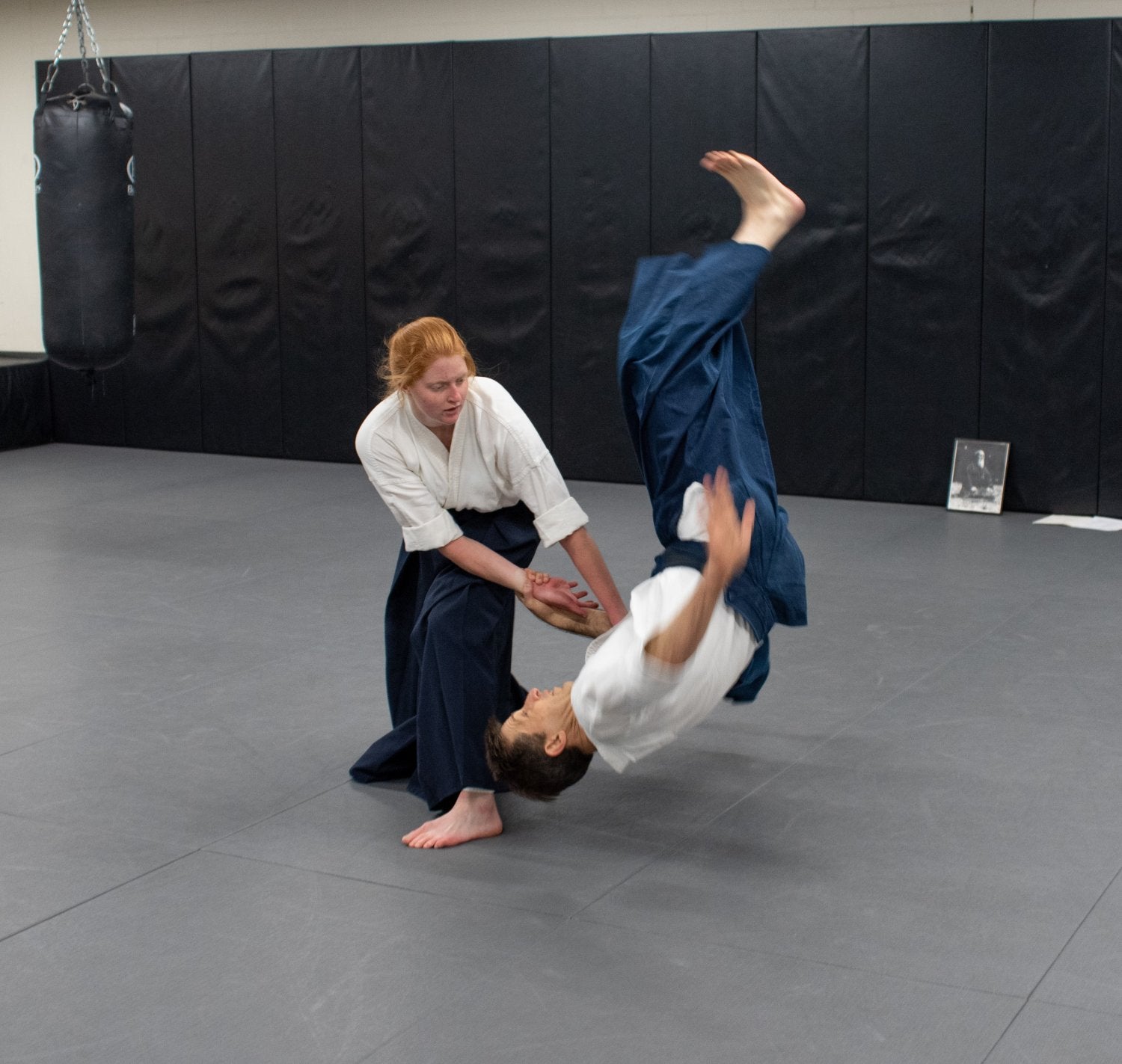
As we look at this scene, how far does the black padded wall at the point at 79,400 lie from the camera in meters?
8.36

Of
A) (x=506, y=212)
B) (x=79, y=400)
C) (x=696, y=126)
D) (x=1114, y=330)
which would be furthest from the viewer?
(x=79, y=400)

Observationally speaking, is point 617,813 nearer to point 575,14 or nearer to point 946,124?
point 946,124

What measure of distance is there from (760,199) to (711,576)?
0.94 meters

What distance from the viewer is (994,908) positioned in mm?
2641

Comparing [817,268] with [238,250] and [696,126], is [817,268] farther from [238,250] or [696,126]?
[238,250]

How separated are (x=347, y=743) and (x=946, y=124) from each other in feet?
13.2

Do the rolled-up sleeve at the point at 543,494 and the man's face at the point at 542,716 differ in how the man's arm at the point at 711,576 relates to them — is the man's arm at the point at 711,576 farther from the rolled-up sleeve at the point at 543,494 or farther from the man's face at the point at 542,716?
the rolled-up sleeve at the point at 543,494

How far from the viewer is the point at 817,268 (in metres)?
6.57

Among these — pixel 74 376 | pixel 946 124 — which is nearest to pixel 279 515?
pixel 74 376

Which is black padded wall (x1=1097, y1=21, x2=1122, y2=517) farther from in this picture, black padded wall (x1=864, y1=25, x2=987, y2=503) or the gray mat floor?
the gray mat floor

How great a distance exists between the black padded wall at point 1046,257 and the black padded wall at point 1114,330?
0.10 feet

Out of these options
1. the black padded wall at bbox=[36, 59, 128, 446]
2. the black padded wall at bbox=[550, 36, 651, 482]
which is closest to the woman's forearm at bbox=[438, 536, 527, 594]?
the black padded wall at bbox=[550, 36, 651, 482]

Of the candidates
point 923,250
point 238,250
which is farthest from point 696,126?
point 238,250

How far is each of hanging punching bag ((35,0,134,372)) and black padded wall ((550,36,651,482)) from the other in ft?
7.75
